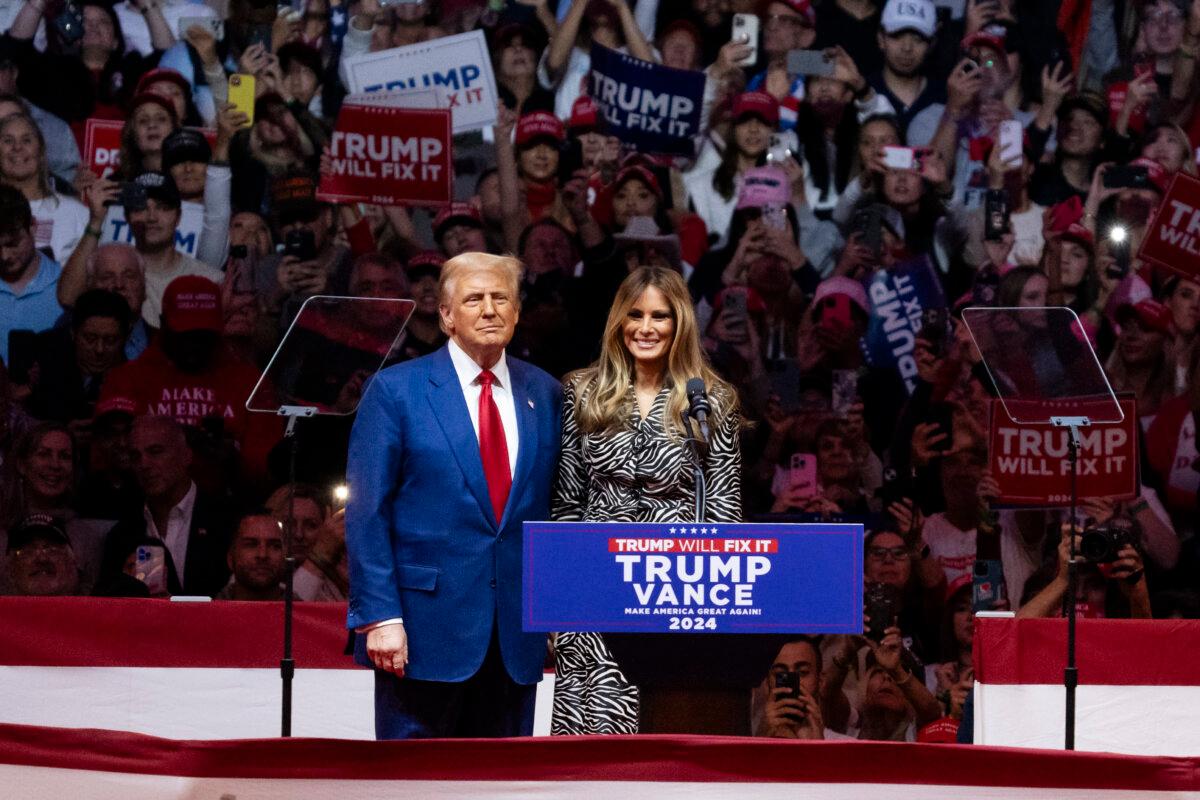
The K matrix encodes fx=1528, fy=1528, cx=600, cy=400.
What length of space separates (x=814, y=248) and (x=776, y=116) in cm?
55

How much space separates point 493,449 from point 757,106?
3.47 meters

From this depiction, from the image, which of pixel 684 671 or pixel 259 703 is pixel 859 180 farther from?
pixel 684 671

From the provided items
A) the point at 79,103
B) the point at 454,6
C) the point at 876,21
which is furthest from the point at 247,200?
the point at 876,21

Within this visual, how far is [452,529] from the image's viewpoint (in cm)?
282

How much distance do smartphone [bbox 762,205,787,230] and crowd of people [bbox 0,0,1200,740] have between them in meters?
0.02

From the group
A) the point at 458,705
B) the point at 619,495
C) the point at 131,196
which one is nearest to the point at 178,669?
the point at 458,705

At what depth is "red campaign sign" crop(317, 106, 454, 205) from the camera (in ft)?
19.3

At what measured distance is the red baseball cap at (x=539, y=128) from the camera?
5965mm

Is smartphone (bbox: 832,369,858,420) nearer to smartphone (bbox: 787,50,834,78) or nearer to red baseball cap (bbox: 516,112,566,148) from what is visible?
smartphone (bbox: 787,50,834,78)

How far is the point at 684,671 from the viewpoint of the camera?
254cm

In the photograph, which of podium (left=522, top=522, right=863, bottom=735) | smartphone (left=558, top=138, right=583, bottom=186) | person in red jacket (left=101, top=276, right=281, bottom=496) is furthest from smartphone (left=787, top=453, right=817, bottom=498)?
podium (left=522, top=522, right=863, bottom=735)

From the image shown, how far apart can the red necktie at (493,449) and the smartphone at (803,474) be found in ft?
9.78

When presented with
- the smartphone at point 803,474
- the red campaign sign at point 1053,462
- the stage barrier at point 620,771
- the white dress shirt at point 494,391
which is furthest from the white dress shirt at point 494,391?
the red campaign sign at point 1053,462

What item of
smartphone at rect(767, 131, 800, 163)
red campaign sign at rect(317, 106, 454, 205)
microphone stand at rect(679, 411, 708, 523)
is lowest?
microphone stand at rect(679, 411, 708, 523)
